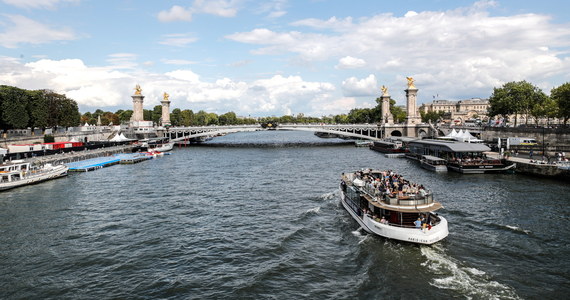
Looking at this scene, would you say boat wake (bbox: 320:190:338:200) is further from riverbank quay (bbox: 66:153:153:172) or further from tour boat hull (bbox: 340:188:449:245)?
riverbank quay (bbox: 66:153:153:172)

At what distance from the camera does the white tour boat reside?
43.2 metres

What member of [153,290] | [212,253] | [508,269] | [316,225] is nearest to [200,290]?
[153,290]

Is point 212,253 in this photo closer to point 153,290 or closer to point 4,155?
point 153,290

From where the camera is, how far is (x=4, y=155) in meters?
51.5

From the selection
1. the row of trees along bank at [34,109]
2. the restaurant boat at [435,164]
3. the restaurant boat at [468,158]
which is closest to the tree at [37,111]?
the row of trees along bank at [34,109]

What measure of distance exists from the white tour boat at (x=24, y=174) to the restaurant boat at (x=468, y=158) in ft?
170

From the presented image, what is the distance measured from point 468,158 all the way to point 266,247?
39.8 metres

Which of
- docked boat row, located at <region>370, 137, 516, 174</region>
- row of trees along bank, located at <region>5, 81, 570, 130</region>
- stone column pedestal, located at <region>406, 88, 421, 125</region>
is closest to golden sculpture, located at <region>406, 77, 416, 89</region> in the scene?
stone column pedestal, located at <region>406, 88, 421, 125</region>

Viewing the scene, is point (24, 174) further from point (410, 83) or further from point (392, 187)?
point (410, 83)

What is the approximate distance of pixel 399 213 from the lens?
942 inches

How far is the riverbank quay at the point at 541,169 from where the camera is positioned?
4324 cm

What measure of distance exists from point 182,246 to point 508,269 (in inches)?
708

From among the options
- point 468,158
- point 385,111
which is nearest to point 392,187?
point 468,158

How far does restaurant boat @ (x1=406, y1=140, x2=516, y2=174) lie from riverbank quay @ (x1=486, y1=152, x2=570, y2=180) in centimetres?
102
